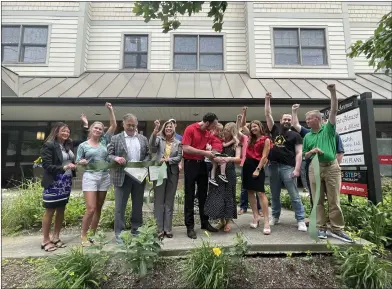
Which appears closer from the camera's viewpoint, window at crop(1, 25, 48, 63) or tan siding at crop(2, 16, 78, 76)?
tan siding at crop(2, 16, 78, 76)

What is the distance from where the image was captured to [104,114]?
952 cm

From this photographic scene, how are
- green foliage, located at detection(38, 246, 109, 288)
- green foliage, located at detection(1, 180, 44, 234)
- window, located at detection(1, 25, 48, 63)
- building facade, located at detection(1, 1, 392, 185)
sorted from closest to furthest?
green foliage, located at detection(38, 246, 109, 288) → green foliage, located at detection(1, 180, 44, 234) → building facade, located at detection(1, 1, 392, 185) → window, located at detection(1, 25, 48, 63)

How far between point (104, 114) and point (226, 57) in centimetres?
569

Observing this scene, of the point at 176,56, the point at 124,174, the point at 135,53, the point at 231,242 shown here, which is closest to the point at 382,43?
the point at 231,242

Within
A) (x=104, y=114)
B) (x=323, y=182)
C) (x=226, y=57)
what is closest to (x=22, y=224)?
(x=323, y=182)

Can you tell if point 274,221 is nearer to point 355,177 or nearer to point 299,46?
point 355,177

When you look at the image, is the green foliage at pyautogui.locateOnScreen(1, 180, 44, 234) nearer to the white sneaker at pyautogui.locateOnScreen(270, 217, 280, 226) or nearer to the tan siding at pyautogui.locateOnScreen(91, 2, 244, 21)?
the white sneaker at pyautogui.locateOnScreen(270, 217, 280, 226)

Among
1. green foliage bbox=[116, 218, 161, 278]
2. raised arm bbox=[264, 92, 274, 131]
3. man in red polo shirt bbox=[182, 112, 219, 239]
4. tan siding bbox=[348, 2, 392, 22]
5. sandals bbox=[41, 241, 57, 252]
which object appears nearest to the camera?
green foliage bbox=[116, 218, 161, 278]

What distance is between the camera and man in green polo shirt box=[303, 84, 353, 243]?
3455mm

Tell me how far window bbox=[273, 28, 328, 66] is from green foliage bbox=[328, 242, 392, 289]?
9.30 meters

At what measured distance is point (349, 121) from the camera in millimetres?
4605

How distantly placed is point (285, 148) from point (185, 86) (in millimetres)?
6142

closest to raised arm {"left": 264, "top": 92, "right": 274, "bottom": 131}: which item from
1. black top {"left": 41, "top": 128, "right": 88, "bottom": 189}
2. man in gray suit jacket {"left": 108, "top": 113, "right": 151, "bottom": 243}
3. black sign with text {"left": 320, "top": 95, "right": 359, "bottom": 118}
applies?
black sign with text {"left": 320, "top": 95, "right": 359, "bottom": 118}

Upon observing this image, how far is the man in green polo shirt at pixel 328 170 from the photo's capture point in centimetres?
346
